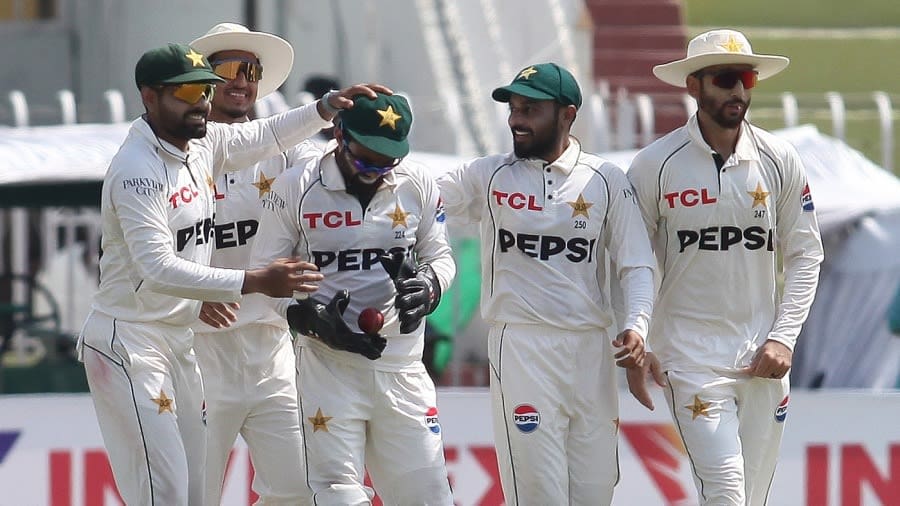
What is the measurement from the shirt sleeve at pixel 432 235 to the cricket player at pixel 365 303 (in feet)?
0.06

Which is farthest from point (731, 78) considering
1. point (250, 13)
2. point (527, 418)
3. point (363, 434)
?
point (250, 13)

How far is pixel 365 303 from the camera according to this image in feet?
20.2

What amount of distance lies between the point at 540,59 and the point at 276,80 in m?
6.76

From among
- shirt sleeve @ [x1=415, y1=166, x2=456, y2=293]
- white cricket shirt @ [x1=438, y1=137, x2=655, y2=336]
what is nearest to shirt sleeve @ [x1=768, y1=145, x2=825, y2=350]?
white cricket shirt @ [x1=438, y1=137, x2=655, y2=336]

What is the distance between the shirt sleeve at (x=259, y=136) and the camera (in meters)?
6.34

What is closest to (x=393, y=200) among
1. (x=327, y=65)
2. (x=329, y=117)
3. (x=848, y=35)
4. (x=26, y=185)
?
(x=329, y=117)

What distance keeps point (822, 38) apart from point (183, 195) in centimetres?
1108

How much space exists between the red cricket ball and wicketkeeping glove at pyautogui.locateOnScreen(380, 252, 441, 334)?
9cm

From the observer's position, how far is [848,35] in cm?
1633

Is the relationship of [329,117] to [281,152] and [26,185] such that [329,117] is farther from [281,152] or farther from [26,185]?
[26,185]

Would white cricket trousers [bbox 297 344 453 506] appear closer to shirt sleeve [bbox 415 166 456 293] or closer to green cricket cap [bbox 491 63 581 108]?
shirt sleeve [bbox 415 166 456 293]

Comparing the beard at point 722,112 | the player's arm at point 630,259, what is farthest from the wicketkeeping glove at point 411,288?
the beard at point 722,112

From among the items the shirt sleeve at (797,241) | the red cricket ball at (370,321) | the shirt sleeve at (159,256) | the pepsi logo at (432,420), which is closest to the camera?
the shirt sleeve at (159,256)

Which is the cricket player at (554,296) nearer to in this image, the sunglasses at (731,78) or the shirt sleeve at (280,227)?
the sunglasses at (731,78)
